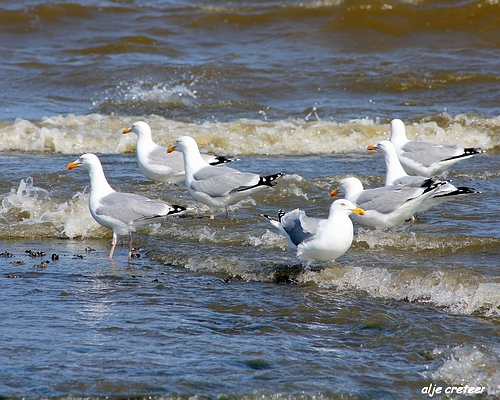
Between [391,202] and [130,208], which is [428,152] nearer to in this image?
[391,202]

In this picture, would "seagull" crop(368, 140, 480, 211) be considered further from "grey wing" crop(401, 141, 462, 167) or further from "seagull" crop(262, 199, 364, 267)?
"seagull" crop(262, 199, 364, 267)

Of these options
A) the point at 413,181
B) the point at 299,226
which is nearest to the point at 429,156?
the point at 413,181

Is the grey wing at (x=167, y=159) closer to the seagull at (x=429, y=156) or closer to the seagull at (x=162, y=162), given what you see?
the seagull at (x=162, y=162)

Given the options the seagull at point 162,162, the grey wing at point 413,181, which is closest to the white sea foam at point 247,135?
the seagull at point 162,162

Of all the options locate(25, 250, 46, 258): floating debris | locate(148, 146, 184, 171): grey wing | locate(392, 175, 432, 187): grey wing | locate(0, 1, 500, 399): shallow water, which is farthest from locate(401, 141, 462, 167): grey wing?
locate(25, 250, 46, 258): floating debris

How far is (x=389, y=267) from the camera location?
6344 millimetres

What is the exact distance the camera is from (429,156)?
9.39 m

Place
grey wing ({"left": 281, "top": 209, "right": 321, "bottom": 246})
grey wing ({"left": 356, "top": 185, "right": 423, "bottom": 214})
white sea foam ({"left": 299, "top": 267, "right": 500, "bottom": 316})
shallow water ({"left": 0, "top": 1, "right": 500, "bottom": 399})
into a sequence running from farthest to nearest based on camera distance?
grey wing ({"left": 356, "top": 185, "right": 423, "bottom": 214}), grey wing ({"left": 281, "top": 209, "right": 321, "bottom": 246}), white sea foam ({"left": 299, "top": 267, "right": 500, "bottom": 316}), shallow water ({"left": 0, "top": 1, "right": 500, "bottom": 399})

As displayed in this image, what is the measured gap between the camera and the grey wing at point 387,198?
7.28 m

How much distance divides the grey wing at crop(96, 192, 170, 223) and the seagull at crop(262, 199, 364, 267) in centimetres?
160

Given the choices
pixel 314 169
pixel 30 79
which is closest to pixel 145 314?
pixel 314 169

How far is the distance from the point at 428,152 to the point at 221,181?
2931 millimetres

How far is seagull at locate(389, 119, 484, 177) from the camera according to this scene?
30.7ft

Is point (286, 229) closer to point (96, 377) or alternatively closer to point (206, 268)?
point (206, 268)
